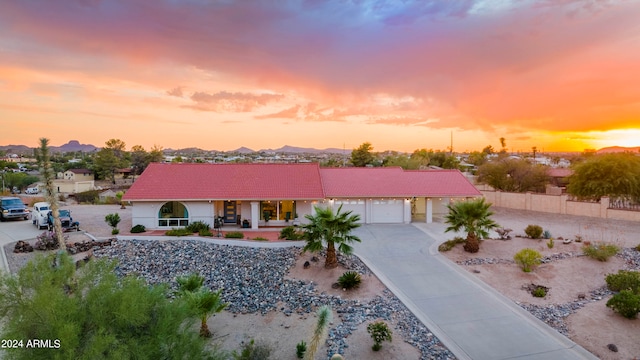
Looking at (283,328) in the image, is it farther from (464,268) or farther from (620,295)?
(620,295)

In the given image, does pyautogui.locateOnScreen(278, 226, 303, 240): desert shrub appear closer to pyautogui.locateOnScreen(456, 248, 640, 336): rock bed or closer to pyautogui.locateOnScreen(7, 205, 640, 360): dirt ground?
pyautogui.locateOnScreen(7, 205, 640, 360): dirt ground

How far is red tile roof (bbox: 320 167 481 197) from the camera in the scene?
95.1 ft

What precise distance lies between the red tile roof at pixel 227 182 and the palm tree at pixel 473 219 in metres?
9.75

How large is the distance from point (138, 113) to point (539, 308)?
1681 inches

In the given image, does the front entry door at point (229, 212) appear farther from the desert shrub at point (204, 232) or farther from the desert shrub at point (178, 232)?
the desert shrub at point (178, 232)

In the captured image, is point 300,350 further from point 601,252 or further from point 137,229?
point 601,252

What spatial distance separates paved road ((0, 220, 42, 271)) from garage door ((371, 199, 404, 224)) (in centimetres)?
2418

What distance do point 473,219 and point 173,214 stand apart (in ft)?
68.5

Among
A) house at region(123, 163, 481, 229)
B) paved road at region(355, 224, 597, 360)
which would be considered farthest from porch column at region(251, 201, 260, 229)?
paved road at region(355, 224, 597, 360)

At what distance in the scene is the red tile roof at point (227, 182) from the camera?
84.6ft

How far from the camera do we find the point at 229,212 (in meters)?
27.3

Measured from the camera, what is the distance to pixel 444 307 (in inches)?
600

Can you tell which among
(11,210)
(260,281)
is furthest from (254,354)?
(11,210)

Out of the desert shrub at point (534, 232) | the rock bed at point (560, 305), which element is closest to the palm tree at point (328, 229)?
the rock bed at point (560, 305)
